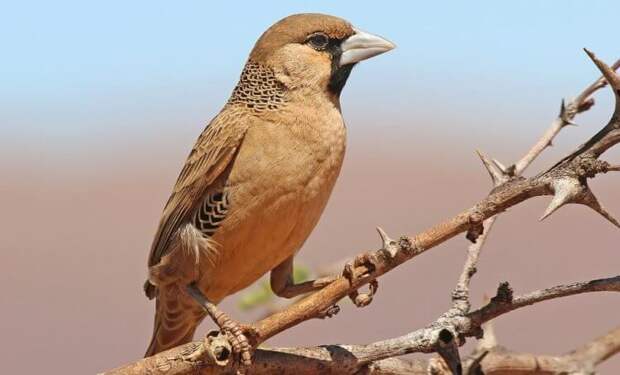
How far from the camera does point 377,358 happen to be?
3.71m

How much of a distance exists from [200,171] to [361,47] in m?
1.11

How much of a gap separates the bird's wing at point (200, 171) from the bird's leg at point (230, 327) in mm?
302

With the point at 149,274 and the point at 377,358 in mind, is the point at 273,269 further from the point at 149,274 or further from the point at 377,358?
the point at 377,358

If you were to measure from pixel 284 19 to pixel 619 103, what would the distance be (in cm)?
298

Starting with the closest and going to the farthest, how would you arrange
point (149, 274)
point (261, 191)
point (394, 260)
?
point (394, 260)
point (261, 191)
point (149, 274)

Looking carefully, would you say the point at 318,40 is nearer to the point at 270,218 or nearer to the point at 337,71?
the point at 337,71

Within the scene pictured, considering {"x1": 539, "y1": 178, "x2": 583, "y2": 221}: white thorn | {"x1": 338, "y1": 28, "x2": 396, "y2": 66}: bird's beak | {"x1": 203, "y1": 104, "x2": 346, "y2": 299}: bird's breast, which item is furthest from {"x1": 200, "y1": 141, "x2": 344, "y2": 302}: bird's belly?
{"x1": 539, "y1": 178, "x2": 583, "y2": 221}: white thorn

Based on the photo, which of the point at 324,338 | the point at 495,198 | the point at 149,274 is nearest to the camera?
the point at 495,198

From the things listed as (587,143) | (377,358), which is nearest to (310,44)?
(377,358)

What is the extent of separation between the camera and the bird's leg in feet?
13.0

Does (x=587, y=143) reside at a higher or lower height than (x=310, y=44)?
lower

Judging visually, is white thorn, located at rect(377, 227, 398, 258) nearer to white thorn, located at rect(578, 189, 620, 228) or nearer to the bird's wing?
white thorn, located at rect(578, 189, 620, 228)

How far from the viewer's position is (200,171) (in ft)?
16.8

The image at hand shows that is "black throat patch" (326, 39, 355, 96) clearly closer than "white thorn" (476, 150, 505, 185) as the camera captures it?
No
